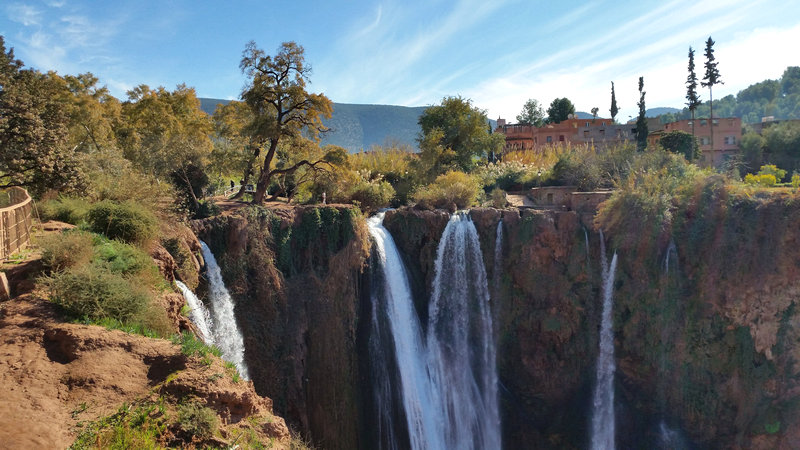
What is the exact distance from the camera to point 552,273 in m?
16.7

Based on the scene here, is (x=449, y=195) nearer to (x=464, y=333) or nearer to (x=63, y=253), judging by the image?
(x=464, y=333)

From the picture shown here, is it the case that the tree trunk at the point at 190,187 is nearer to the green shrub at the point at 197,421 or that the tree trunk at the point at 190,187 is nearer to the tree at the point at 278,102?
the tree at the point at 278,102

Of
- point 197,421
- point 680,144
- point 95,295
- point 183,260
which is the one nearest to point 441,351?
point 183,260

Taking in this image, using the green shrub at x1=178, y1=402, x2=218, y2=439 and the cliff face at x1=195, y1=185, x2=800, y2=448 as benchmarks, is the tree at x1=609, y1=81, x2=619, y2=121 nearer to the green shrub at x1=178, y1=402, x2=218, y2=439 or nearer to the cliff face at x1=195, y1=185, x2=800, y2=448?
the cliff face at x1=195, y1=185, x2=800, y2=448

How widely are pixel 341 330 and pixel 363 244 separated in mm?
3034

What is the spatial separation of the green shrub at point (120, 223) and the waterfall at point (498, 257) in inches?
447

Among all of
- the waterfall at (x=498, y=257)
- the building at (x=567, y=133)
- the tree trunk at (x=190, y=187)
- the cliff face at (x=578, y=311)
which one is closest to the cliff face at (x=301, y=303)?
the cliff face at (x=578, y=311)

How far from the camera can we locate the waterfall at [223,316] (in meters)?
12.1

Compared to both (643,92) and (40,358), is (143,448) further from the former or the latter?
(643,92)

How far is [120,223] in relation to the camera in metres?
10.7

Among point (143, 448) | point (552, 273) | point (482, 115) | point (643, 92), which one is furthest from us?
point (643, 92)

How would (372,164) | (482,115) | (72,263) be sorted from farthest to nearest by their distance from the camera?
(482,115) → (372,164) → (72,263)

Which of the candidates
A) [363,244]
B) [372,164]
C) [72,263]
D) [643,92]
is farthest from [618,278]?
[643,92]

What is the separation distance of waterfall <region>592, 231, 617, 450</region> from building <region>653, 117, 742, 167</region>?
2779cm
